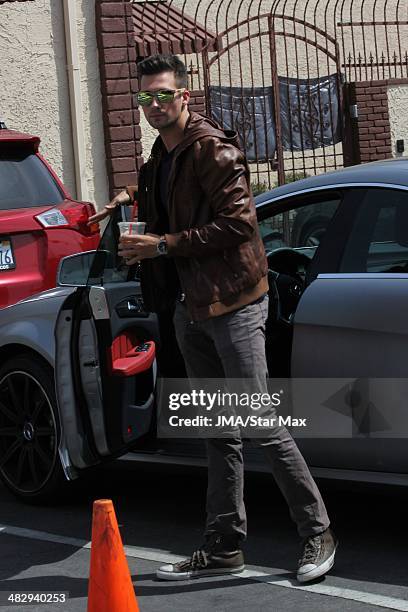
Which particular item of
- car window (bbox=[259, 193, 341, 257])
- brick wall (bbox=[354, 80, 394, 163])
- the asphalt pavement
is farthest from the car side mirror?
brick wall (bbox=[354, 80, 394, 163])

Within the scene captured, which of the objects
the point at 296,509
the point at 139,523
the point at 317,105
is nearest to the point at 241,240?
the point at 296,509

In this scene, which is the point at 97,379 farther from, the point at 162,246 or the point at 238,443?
the point at 162,246

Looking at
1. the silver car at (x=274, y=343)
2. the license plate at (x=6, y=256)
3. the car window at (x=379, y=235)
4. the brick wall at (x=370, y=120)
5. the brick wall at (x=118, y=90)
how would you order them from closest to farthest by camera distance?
the silver car at (x=274, y=343), the car window at (x=379, y=235), the license plate at (x=6, y=256), the brick wall at (x=118, y=90), the brick wall at (x=370, y=120)

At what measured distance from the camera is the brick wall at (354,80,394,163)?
1452cm

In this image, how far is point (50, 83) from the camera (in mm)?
12469

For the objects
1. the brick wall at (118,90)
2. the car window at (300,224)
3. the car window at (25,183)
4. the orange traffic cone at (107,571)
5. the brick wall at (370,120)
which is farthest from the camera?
the brick wall at (370,120)

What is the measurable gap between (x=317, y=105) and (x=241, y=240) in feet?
31.8

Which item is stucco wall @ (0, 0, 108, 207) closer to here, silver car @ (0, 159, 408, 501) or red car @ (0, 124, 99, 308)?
red car @ (0, 124, 99, 308)

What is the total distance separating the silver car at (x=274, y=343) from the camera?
5.15 meters

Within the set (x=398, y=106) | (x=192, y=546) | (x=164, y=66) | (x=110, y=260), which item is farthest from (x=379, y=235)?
(x=398, y=106)

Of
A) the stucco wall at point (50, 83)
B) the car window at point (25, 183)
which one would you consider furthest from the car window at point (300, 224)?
the stucco wall at point (50, 83)

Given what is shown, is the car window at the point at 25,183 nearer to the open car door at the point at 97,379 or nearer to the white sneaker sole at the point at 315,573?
the open car door at the point at 97,379

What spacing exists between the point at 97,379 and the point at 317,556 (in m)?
1.33

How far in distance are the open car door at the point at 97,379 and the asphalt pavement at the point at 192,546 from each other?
36 centimetres
